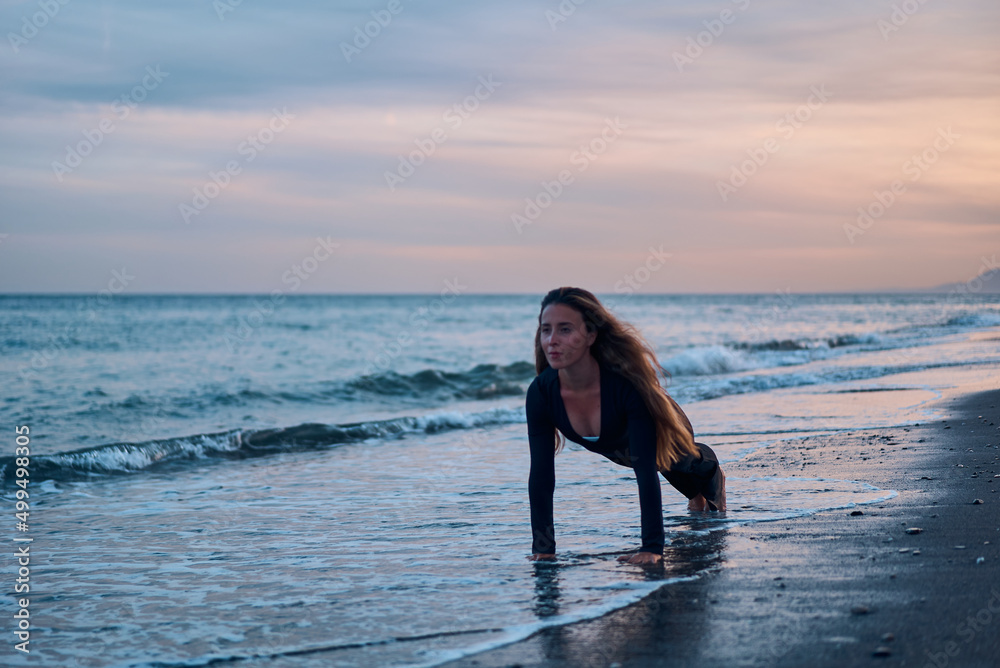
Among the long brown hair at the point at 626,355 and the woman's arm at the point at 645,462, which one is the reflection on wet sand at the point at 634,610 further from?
the long brown hair at the point at 626,355

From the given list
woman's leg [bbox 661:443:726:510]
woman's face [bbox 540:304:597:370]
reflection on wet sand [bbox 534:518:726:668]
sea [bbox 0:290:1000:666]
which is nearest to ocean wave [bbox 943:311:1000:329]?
sea [bbox 0:290:1000:666]

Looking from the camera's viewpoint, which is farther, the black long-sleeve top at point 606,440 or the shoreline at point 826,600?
the black long-sleeve top at point 606,440

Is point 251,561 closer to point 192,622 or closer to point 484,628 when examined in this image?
point 192,622

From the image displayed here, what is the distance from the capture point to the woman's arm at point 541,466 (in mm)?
4625

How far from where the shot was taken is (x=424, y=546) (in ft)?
17.5

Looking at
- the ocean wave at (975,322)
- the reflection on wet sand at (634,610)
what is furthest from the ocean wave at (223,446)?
the ocean wave at (975,322)

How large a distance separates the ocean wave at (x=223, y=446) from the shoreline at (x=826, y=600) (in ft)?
23.2

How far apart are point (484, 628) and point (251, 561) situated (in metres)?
2.12

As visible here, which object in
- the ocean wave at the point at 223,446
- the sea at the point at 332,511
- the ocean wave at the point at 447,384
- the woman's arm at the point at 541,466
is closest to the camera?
the sea at the point at 332,511

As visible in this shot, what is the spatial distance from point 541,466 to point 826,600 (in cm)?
161

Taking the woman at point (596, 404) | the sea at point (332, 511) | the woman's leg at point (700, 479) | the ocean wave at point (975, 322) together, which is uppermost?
the woman at point (596, 404)

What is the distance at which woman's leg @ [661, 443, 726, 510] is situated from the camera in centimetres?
521

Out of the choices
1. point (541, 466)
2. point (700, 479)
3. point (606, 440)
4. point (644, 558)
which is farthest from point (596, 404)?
point (700, 479)

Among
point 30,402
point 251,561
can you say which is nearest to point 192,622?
point 251,561
